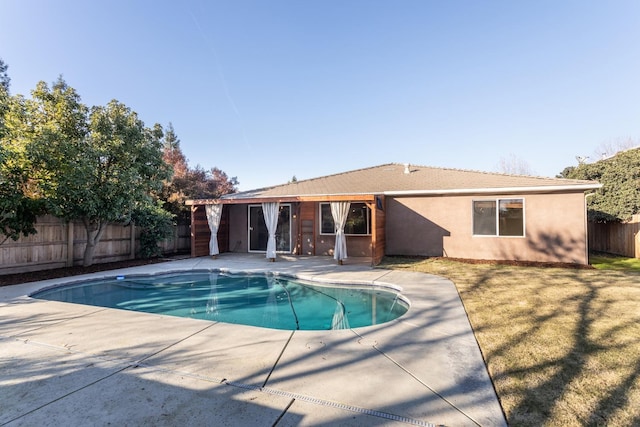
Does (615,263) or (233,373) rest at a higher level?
(233,373)

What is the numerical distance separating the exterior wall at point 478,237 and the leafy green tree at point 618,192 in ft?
11.8

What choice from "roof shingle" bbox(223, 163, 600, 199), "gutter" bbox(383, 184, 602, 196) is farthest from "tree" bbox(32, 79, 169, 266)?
"gutter" bbox(383, 184, 602, 196)

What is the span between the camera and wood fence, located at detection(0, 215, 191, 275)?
7712 millimetres

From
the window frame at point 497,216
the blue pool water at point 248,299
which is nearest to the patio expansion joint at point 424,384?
the blue pool water at point 248,299

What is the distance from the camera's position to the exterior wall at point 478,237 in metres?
9.28

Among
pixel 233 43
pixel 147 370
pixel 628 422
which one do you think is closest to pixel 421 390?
pixel 628 422

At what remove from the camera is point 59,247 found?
28.4ft

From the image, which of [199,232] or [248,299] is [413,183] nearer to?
[248,299]

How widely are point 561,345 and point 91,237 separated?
11.4 meters

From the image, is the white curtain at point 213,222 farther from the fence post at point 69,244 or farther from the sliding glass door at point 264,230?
the fence post at point 69,244

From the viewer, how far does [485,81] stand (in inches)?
472

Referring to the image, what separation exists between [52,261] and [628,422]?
11.8m

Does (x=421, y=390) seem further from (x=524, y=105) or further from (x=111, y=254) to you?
(x=524, y=105)

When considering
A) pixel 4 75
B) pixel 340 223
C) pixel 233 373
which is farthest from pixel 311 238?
pixel 4 75
